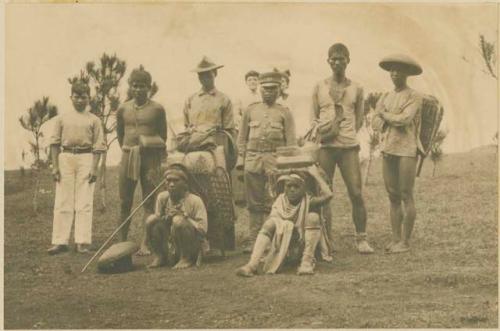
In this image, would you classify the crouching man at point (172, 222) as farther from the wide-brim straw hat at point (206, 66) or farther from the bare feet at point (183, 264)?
the wide-brim straw hat at point (206, 66)

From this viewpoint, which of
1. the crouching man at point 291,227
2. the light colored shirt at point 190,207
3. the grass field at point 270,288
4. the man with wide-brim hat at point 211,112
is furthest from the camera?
the man with wide-brim hat at point 211,112

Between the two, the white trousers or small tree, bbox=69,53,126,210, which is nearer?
the white trousers

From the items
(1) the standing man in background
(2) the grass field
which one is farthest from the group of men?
(2) the grass field

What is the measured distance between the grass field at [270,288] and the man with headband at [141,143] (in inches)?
22.1

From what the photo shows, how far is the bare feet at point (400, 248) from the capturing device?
24.4 feet

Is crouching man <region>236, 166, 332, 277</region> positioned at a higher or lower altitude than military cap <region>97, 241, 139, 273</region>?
higher

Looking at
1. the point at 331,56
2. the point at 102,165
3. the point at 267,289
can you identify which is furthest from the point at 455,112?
the point at 102,165

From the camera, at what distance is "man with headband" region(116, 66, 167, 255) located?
7797 mm

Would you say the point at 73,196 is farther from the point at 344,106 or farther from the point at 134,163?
the point at 344,106

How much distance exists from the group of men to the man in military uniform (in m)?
0.01

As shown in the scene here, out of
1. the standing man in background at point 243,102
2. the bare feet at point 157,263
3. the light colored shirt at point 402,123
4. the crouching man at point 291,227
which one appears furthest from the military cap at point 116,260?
the light colored shirt at point 402,123

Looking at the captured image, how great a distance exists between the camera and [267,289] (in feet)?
20.9

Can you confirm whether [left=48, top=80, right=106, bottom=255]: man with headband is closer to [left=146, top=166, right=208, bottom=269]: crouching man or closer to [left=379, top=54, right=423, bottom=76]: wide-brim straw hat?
[left=146, top=166, right=208, bottom=269]: crouching man

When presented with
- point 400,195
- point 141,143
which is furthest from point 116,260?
point 400,195
